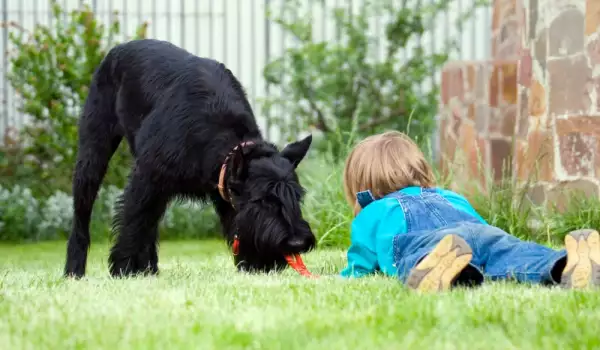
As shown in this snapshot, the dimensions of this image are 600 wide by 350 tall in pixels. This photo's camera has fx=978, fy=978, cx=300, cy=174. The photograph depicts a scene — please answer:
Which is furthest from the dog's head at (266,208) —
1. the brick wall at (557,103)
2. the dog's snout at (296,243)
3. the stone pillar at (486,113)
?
the stone pillar at (486,113)

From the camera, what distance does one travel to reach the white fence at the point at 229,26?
11359 millimetres

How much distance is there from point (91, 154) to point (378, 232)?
2.04 m

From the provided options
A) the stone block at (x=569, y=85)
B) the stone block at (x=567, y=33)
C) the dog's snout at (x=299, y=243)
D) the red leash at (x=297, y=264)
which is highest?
the stone block at (x=567, y=33)

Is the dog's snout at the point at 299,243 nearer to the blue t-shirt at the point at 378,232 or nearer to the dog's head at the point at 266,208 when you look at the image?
the dog's head at the point at 266,208

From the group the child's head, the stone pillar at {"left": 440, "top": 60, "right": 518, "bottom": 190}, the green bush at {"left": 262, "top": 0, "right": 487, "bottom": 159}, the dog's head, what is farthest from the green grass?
the green bush at {"left": 262, "top": 0, "right": 487, "bottom": 159}

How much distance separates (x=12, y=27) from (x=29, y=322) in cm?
865

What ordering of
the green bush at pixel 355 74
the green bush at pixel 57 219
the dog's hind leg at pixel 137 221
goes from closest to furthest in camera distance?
the dog's hind leg at pixel 137 221
the green bush at pixel 57 219
the green bush at pixel 355 74

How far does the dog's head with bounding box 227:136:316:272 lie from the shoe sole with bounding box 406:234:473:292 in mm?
788

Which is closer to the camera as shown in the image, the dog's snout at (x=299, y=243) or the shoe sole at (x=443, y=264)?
the shoe sole at (x=443, y=264)

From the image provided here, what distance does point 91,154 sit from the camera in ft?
18.9

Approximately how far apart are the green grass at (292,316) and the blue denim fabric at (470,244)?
5.9 inches

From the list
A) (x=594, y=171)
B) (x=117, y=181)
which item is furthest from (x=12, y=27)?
(x=594, y=171)

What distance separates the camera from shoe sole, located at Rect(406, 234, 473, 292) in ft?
12.5

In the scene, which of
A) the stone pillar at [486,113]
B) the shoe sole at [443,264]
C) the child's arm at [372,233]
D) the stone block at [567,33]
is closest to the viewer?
the shoe sole at [443,264]
